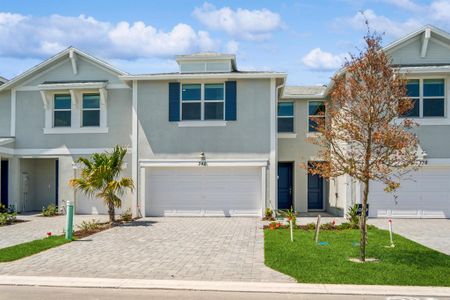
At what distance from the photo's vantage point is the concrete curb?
324 inches

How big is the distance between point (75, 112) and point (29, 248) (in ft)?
33.7

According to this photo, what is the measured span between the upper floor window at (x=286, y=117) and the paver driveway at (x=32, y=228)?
9.41m

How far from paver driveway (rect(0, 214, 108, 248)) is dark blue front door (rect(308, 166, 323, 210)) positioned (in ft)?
32.9

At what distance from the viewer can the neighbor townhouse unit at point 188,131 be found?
19.5m

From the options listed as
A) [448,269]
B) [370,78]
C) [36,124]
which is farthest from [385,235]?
[36,124]

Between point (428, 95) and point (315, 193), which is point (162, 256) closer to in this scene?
point (428, 95)

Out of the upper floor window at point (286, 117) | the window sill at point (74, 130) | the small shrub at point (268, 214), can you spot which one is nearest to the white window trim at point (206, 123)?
the window sill at point (74, 130)

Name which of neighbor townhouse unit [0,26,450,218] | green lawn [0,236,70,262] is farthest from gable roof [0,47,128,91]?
green lawn [0,236,70,262]

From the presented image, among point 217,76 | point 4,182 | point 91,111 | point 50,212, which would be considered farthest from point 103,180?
point 4,182

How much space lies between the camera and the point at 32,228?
16.7m

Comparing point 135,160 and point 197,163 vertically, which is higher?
point 135,160

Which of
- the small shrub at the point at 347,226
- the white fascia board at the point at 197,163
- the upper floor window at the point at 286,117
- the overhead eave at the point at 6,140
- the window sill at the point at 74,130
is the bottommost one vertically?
the small shrub at the point at 347,226

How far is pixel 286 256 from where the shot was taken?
1109 centimetres

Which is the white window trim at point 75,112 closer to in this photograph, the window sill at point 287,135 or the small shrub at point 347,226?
the window sill at point 287,135
